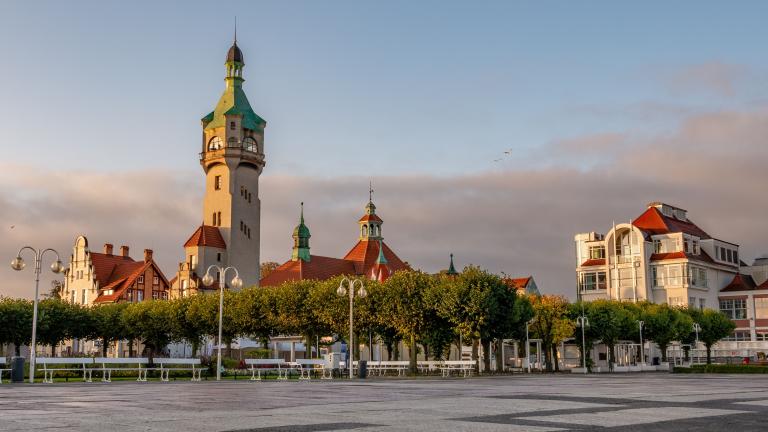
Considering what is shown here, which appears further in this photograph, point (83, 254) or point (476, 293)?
point (83, 254)

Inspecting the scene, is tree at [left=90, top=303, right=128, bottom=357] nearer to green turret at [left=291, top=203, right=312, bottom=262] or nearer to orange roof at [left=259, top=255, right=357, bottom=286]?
orange roof at [left=259, top=255, right=357, bottom=286]

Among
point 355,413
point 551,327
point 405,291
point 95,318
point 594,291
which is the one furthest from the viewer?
point 594,291

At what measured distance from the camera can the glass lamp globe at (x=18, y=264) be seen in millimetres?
37250

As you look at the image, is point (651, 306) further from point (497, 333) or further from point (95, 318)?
point (95, 318)

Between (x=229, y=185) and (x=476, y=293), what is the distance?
222 feet

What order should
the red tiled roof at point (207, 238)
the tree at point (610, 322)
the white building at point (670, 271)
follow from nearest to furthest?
1. the tree at point (610, 322)
2. the white building at point (670, 271)
3. the red tiled roof at point (207, 238)

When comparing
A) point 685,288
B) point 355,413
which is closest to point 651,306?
point 685,288

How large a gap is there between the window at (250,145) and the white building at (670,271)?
165ft

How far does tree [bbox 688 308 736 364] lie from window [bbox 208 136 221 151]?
69.5 meters

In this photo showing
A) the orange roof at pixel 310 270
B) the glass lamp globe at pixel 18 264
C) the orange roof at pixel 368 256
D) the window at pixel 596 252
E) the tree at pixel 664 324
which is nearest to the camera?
the glass lamp globe at pixel 18 264

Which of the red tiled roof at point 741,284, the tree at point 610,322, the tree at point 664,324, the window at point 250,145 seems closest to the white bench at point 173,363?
the tree at point 610,322

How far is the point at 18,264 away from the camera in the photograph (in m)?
37.4

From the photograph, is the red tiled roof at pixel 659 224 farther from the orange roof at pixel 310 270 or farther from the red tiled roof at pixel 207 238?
the red tiled roof at pixel 207 238

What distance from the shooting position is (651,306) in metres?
85.9
